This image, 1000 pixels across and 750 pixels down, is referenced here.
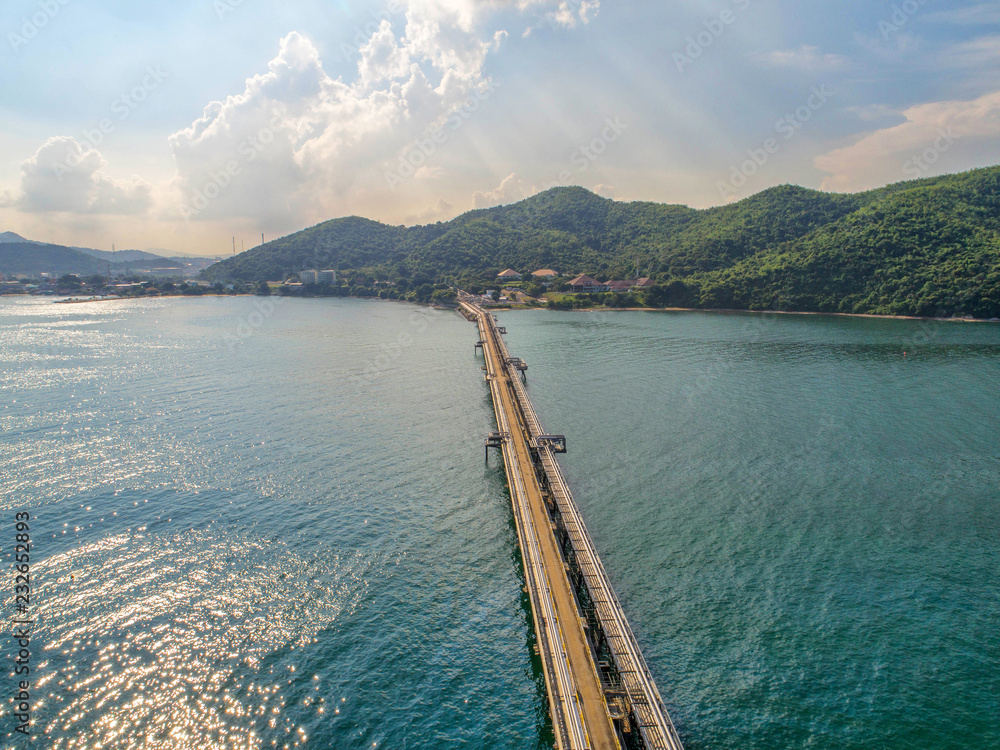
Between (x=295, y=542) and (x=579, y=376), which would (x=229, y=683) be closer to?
(x=295, y=542)

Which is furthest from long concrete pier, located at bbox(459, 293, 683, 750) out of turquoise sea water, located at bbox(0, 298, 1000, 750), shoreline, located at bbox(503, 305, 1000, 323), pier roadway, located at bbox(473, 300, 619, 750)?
shoreline, located at bbox(503, 305, 1000, 323)

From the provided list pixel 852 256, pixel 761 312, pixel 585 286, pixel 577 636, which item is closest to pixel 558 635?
pixel 577 636

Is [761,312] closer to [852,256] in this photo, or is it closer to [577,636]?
[852,256]

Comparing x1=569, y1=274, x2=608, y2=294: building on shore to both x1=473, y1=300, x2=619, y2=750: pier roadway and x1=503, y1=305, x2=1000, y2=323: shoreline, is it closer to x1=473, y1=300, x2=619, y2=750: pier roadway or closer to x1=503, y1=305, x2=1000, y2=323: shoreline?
x1=503, y1=305, x2=1000, y2=323: shoreline

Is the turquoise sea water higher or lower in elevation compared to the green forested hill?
lower

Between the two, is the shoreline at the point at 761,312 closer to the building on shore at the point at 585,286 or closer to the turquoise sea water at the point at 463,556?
the building on shore at the point at 585,286
